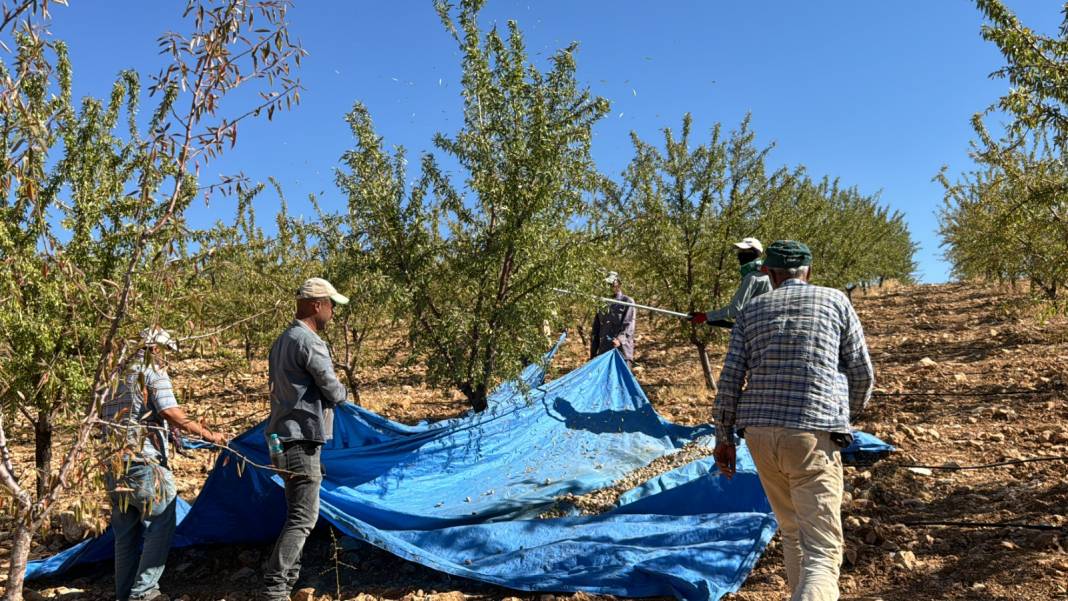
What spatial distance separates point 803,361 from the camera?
2.95 m

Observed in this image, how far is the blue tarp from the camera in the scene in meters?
3.75

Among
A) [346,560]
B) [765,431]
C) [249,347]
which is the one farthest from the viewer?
[249,347]

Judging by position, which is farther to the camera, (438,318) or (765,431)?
(438,318)

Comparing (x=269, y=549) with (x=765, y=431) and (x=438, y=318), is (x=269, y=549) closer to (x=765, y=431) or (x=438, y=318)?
(x=438, y=318)

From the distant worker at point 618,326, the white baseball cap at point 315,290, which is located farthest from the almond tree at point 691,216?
the white baseball cap at point 315,290

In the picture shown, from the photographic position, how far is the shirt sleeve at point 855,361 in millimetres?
3035

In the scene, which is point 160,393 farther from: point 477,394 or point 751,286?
point 751,286

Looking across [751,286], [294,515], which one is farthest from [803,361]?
[751,286]

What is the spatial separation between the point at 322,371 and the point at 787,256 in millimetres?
2371

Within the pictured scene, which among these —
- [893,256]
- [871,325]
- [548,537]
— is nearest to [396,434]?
[548,537]

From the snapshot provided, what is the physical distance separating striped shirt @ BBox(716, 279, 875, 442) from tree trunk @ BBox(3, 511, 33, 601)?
264 cm

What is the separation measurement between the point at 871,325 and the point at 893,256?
1251cm

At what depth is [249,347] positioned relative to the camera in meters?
12.7

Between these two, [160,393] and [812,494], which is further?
[160,393]
